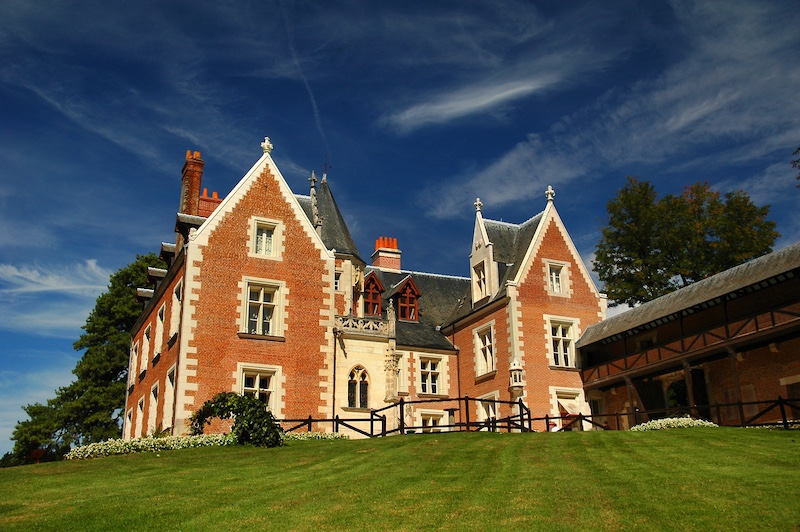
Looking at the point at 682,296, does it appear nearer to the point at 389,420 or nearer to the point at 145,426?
the point at 389,420

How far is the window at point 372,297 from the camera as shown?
33.9 m

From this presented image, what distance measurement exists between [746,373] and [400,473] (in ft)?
54.6

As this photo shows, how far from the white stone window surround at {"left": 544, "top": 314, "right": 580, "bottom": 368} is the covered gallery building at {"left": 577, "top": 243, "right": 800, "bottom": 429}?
0.53 m

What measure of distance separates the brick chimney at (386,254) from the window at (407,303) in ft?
15.3

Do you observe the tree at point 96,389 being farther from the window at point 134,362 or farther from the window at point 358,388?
the window at point 358,388

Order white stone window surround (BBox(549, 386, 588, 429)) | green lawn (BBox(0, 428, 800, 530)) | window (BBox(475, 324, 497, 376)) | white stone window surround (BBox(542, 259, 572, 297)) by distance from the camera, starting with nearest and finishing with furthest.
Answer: green lawn (BBox(0, 428, 800, 530)) → white stone window surround (BBox(549, 386, 588, 429)) → window (BBox(475, 324, 497, 376)) → white stone window surround (BBox(542, 259, 572, 297))

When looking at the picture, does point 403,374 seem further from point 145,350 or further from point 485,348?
point 145,350

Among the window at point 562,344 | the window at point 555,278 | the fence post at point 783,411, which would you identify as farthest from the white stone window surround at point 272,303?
the fence post at point 783,411

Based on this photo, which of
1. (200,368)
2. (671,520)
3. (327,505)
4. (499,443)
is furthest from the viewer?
(200,368)

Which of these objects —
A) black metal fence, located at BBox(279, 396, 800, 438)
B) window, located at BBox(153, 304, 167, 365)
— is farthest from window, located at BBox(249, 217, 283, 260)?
black metal fence, located at BBox(279, 396, 800, 438)

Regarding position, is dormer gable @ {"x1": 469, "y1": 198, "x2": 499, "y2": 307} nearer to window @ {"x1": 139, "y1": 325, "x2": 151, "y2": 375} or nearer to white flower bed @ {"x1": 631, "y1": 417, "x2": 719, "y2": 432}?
white flower bed @ {"x1": 631, "y1": 417, "x2": 719, "y2": 432}

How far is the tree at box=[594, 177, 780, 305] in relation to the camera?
123ft

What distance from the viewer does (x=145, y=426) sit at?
95.2 feet

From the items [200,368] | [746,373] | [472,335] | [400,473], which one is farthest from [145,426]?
[746,373]
